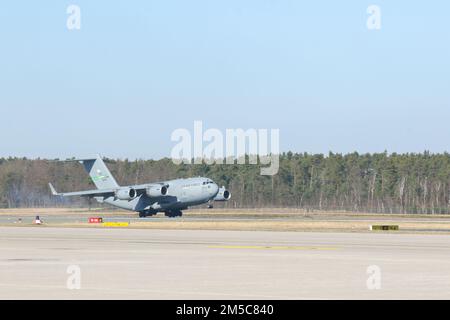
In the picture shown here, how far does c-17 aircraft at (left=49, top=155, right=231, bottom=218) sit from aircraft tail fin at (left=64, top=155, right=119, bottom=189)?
265 cm

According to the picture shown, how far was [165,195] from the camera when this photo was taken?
378 feet

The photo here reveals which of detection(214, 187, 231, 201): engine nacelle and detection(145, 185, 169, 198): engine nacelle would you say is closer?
detection(145, 185, 169, 198): engine nacelle

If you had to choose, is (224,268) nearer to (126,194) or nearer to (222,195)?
(222,195)

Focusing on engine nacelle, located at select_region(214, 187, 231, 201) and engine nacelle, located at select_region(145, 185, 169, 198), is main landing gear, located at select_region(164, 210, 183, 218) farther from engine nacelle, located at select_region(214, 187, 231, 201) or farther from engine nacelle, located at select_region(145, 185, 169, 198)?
engine nacelle, located at select_region(214, 187, 231, 201)

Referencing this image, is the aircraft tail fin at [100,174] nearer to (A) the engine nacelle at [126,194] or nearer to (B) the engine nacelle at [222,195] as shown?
(A) the engine nacelle at [126,194]

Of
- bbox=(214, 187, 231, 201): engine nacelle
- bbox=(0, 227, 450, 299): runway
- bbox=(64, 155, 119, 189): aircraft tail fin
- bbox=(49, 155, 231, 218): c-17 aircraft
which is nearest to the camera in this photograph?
bbox=(0, 227, 450, 299): runway

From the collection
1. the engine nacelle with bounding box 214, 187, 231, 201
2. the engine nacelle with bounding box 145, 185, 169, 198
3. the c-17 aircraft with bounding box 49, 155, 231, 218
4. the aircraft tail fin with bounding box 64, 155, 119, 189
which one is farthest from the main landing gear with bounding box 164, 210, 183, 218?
the aircraft tail fin with bounding box 64, 155, 119, 189

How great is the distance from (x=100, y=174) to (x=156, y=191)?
13655 millimetres

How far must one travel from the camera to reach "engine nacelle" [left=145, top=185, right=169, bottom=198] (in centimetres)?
11431

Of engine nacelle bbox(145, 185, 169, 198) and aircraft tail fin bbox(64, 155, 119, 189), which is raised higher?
aircraft tail fin bbox(64, 155, 119, 189)

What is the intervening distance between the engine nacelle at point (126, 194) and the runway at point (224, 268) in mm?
56611

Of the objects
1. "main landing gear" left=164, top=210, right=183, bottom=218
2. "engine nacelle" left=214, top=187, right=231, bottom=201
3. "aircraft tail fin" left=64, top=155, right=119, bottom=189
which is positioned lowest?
"main landing gear" left=164, top=210, right=183, bottom=218

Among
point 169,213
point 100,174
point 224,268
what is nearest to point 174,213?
point 169,213
